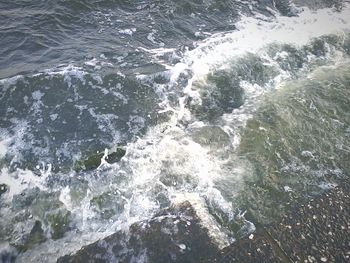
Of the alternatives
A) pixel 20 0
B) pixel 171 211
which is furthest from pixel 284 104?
pixel 20 0

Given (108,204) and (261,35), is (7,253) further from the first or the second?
(261,35)

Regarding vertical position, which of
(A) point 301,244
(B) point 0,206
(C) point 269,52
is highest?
(C) point 269,52

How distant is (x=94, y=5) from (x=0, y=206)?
5.58 meters

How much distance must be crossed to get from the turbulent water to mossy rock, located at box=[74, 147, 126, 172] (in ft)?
0.20

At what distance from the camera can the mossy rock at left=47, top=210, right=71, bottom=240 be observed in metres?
3.42

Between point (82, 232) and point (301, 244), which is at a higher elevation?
point (301, 244)

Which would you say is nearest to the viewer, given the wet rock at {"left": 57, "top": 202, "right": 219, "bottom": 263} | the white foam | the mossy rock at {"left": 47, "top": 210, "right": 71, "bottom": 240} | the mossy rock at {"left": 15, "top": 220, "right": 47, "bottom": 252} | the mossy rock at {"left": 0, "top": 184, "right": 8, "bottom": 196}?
the wet rock at {"left": 57, "top": 202, "right": 219, "bottom": 263}

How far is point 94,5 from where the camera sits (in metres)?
7.51

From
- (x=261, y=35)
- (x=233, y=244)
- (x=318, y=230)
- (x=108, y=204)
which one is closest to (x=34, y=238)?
(x=108, y=204)

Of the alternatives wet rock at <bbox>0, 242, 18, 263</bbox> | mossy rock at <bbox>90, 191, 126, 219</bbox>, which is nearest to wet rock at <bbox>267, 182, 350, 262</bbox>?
mossy rock at <bbox>90, 191, 126, 219</bbox>

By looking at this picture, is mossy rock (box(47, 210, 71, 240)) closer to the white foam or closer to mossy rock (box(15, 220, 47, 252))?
mossy rock (box(15, 220, 47, 252))

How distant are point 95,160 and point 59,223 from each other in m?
1.01

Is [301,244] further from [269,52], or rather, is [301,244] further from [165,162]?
[269,52]

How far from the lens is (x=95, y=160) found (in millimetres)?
4250
